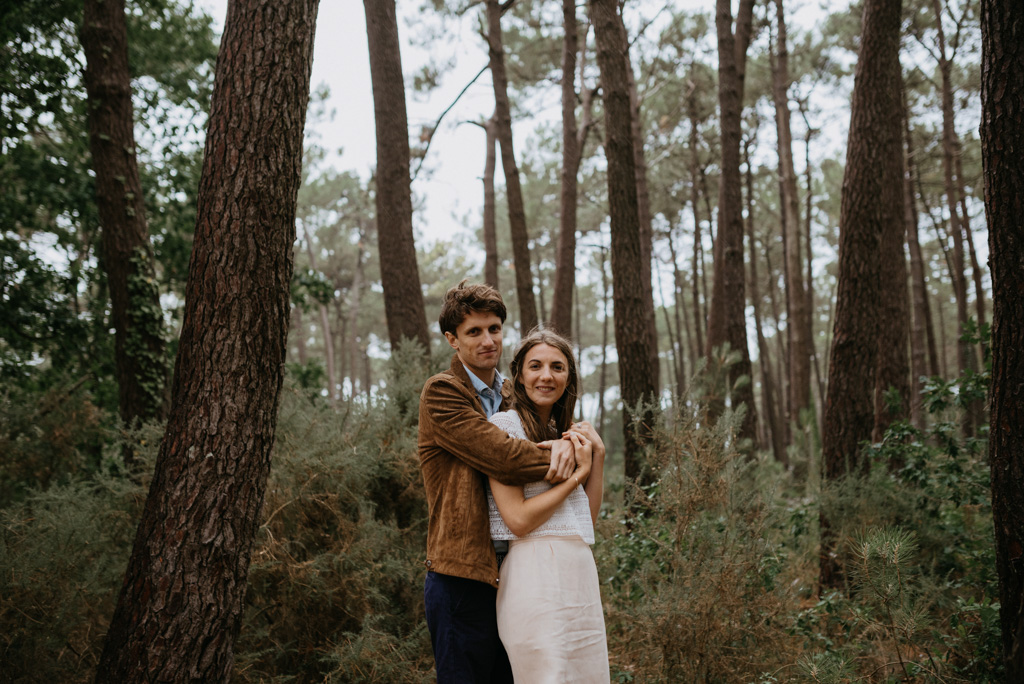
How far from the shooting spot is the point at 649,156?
848 inches

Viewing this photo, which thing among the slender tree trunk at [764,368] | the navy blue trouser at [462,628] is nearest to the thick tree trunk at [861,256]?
the navy blue trouser at [462,628]

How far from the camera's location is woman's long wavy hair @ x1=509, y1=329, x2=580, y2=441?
2.59 meters

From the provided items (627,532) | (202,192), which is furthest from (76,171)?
(627,532)

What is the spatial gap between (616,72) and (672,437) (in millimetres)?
4319

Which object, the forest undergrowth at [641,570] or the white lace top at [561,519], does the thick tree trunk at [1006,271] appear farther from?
the white lace top at [561,519]

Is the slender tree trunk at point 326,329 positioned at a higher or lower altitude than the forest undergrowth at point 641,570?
higher

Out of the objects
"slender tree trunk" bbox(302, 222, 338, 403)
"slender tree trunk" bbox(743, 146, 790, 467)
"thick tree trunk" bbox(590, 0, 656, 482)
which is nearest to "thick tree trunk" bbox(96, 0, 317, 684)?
"thick tree trunk" bbox(590, 0, 656, 482)

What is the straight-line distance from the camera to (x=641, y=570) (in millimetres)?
4348

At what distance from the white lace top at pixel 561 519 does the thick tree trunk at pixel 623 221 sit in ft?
14.5

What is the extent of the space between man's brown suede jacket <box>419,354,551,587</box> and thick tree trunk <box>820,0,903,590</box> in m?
4.78

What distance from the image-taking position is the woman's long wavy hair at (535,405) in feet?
8.51

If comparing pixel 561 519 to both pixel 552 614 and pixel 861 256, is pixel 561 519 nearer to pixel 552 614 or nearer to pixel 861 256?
pixel 552 614

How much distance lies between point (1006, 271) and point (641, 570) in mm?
2676

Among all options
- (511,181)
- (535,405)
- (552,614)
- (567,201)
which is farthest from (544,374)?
(567,201)
